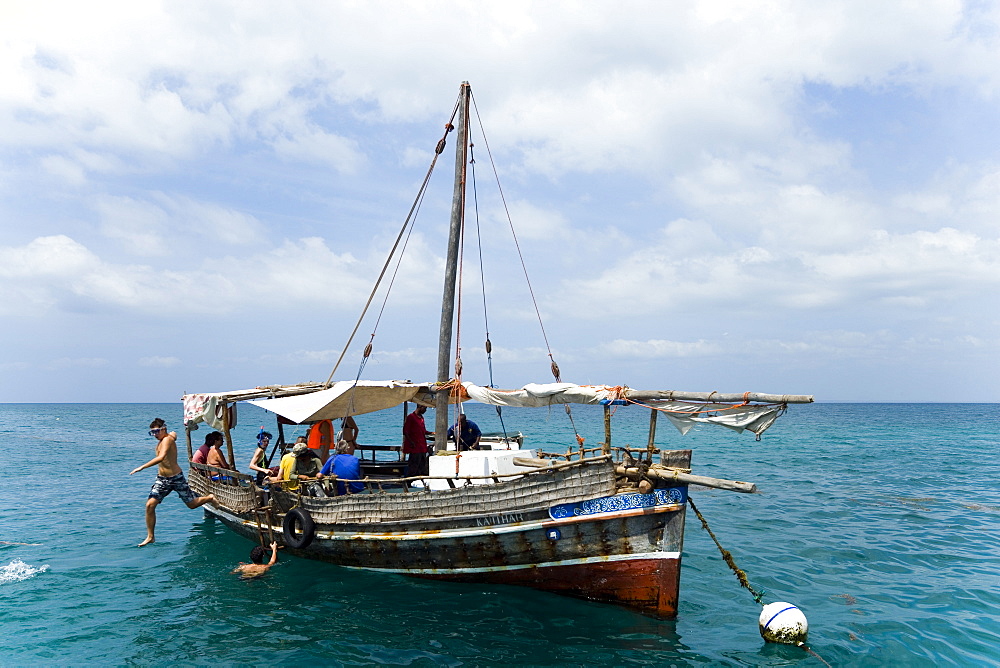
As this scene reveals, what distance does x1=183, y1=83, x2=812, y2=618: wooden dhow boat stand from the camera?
9.41 m

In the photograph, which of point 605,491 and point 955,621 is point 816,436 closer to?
point 955,621

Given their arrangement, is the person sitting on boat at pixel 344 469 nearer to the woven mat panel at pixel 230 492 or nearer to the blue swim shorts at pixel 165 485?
the woven mat panel at pixel 230 492

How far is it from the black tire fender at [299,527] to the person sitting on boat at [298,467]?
1.89 ft

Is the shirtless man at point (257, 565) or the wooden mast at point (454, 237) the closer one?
→ the shirtless man at point (257, 565)

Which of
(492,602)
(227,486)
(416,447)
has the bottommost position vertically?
(492,602)

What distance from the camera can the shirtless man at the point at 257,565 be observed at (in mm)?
12828

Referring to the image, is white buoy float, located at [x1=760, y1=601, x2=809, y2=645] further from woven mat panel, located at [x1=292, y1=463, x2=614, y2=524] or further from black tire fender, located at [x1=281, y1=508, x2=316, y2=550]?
black tire fender, located at [x1=281, y1=508, x2=316, y2=550]

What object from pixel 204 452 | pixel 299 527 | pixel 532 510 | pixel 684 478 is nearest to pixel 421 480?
pixel 299 527

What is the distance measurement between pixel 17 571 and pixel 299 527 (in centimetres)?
672

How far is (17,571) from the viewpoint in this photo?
13.5 meters

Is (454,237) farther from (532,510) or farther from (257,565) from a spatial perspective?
(257,565)

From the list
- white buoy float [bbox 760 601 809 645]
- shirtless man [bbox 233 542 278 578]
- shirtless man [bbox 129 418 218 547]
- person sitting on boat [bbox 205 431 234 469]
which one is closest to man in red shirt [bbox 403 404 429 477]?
shirtless man [bbox 233 542 278 578]

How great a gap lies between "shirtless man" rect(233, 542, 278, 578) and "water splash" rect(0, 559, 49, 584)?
4440 mm

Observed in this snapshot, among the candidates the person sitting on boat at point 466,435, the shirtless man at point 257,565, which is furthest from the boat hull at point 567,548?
the person sitting on boat at point 466,435
